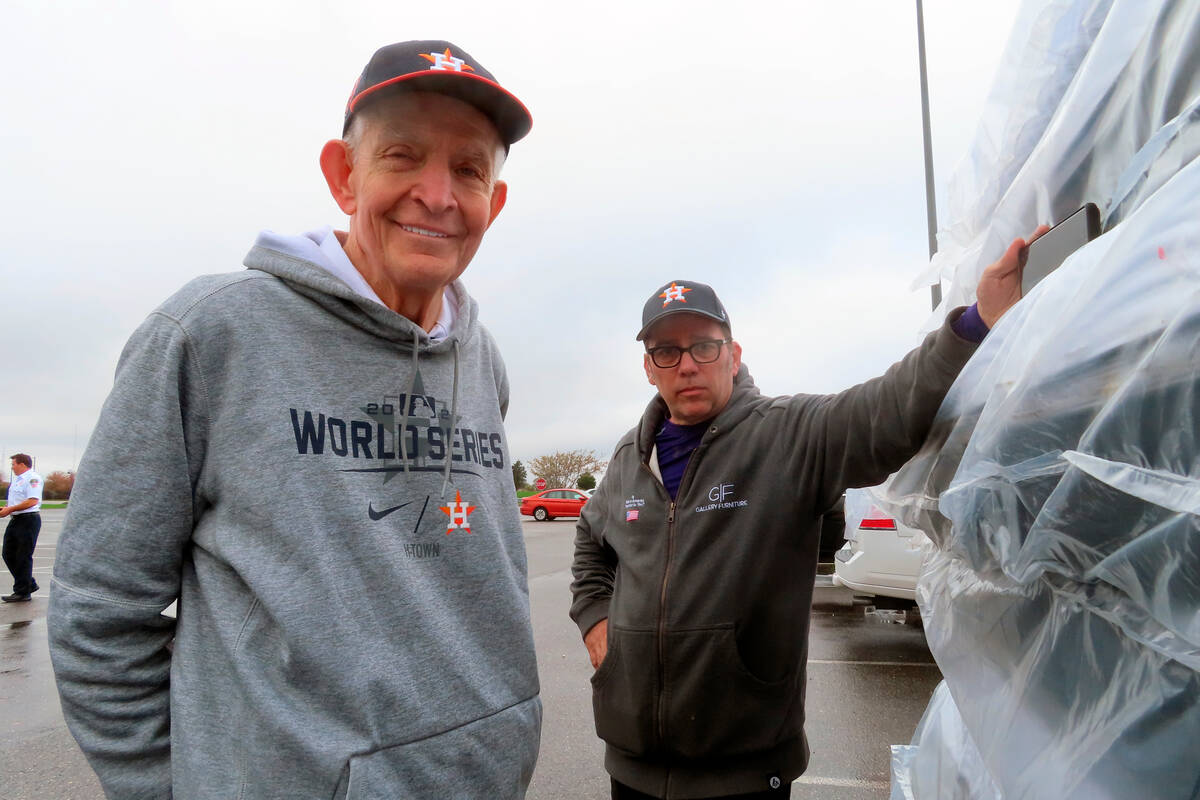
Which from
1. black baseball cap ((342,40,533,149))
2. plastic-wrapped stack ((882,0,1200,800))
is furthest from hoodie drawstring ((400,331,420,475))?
plastic-wrapped stack ((882,0,1200,800))

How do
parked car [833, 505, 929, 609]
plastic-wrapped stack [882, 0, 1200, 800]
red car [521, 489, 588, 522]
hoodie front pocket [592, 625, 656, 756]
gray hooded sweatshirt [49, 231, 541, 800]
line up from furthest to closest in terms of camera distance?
red car [521, 489, 588, 522]
parked car [833, 505, 929, 609]
hoodie front pocket [592, 625, 656, 756]
gray hooded sweatshirt [49, 231, 541, 800]
plastic-wrapped stack [882, 0, 1200, 800]

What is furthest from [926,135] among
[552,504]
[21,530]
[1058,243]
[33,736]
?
[552,504]

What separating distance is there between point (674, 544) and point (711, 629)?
0.82 feet

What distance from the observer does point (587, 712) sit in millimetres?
4469

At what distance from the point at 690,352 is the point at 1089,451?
1.42 meters

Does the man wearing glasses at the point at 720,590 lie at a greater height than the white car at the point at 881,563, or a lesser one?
greater

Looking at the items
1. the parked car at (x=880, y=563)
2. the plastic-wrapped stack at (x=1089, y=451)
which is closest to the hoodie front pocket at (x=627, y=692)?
the plastic-wrapped stack at (x=1089, y=451)

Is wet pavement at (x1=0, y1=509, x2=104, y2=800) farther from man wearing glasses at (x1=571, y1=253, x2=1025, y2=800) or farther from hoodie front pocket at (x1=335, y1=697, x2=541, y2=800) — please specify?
hoodie front pocket at (x1=335, y1=697, x2=541, y2=800)

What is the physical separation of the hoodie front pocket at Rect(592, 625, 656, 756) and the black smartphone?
4.31ft

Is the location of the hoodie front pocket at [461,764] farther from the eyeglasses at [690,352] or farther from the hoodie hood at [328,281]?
the eyeglasses at [690,352]

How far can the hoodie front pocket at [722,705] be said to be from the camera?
187cm

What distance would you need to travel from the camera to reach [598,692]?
7.07 feet

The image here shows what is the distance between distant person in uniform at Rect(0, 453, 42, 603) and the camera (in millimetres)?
8047

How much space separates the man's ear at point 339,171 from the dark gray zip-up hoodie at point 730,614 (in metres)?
1.16
